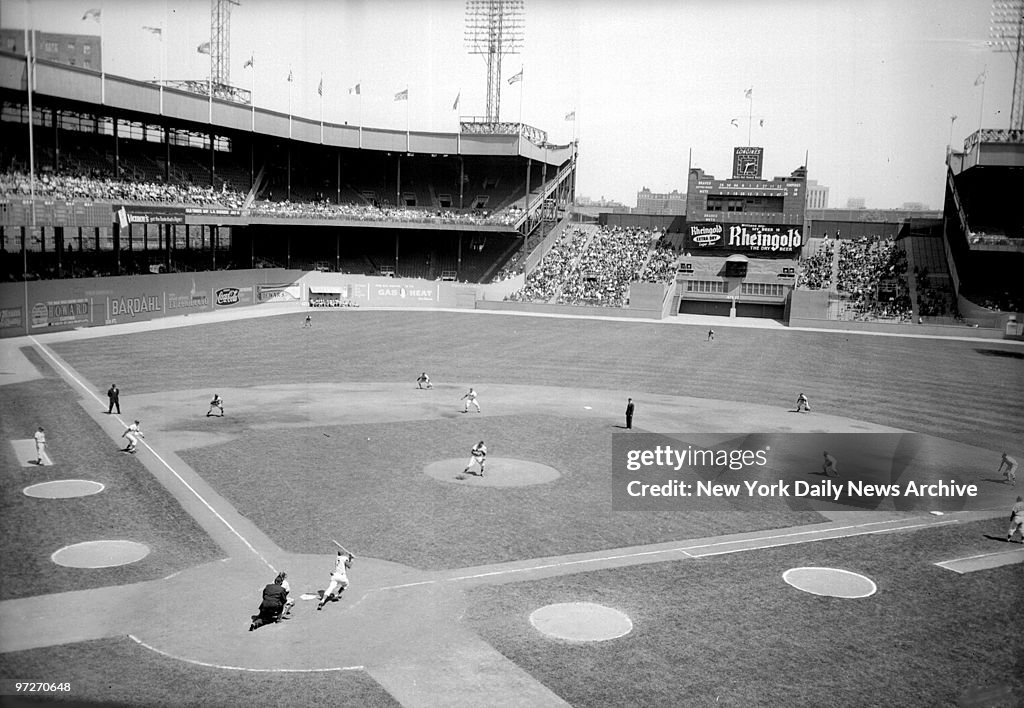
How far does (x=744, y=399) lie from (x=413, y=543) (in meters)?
21.0

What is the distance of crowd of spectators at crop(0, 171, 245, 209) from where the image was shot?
1769 inches

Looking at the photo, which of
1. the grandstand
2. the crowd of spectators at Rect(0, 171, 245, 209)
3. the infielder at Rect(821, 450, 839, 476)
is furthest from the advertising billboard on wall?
the infielder at Rect(821, 450, 839, 476)

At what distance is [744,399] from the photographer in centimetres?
3462

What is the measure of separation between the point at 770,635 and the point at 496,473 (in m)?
10.1

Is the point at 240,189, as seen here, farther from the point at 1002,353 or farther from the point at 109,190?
the point at 1002,353

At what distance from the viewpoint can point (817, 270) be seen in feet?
237

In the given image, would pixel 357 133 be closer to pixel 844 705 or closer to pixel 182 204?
pixel 182 204

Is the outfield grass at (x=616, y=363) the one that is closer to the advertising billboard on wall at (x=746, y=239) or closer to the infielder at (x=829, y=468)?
the infielder at (x=829, y=468)

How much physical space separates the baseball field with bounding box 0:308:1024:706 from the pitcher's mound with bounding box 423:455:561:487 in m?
0.11

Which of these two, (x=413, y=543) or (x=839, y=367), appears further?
(x=839, y=367)

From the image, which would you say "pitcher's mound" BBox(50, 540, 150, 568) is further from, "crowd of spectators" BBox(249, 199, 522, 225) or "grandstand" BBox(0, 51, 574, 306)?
"crowd of spectators" BBox(249, 199, 522, 225)

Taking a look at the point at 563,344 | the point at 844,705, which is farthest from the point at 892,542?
the point at 563,344

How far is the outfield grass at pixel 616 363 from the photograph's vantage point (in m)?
34.4

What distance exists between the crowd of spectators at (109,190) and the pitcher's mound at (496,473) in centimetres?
3169
